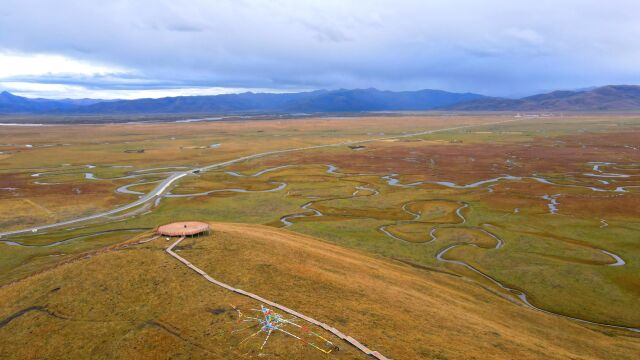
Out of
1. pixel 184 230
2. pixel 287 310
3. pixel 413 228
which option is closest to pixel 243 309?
pixel 287 310

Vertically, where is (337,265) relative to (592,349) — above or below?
above

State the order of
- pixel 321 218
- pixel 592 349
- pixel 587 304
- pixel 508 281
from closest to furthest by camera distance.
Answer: pixel 592 349 → pixel 587 304 → pixel 508 281 → pixel 321 218

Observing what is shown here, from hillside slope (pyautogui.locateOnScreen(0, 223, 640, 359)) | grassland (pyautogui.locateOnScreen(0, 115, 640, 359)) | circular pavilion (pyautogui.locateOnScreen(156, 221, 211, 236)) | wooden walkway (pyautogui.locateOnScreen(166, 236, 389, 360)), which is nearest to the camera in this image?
wooden walkway (pyautogui.locateOnScreen(166, 236, 389, 360))

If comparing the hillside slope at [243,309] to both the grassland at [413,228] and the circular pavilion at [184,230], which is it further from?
the circular pavilion at [184,230]

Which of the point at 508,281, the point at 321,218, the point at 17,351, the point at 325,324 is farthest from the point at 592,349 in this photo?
the point at 321,218

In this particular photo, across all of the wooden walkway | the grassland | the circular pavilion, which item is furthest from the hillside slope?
the circular pavilion

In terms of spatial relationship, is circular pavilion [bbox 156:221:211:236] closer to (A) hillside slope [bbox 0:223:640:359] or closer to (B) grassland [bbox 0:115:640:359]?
(A) hillside slope [bbox 0:223:640:359]

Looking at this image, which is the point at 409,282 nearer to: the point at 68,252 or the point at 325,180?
the point at 68,252
